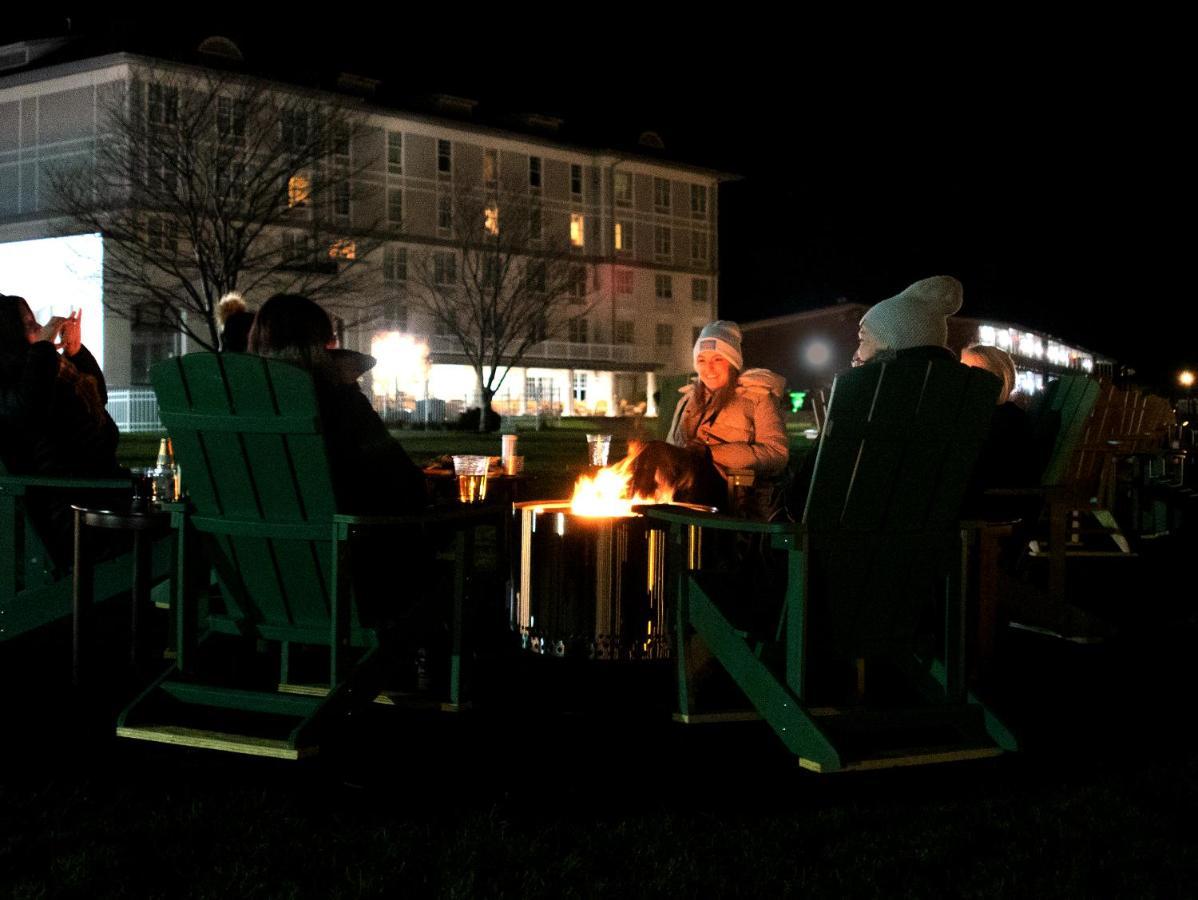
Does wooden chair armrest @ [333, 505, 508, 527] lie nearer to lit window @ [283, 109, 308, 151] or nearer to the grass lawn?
the grass lawn

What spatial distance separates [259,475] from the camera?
4.08 meters

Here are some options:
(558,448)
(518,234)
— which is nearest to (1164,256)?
(518,234)

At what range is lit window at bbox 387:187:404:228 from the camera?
50.8 m

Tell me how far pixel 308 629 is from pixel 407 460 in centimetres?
70

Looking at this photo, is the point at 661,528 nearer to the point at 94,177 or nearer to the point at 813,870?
the point at 813,870

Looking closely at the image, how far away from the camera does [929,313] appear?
462 centimetres

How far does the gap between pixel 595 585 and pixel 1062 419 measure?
11.5ft

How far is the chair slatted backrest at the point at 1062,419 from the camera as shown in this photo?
6.94 meters

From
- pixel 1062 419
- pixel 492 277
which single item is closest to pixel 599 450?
pixel 1062 419

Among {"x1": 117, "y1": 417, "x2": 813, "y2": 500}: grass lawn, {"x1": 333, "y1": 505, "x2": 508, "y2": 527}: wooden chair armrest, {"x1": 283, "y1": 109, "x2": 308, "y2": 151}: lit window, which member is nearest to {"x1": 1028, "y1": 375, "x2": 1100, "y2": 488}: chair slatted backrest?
{"x1": 117, "y1": 417, "x2": 813, "y2": 500}: grass lawn

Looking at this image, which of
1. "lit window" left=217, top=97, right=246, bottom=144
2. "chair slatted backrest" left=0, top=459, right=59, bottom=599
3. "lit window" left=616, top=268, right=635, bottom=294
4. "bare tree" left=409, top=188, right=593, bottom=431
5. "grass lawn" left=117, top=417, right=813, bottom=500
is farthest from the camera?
"lit window" left=616, top=268, right=635, bottom=294

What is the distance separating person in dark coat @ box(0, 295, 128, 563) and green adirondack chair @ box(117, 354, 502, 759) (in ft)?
4.47

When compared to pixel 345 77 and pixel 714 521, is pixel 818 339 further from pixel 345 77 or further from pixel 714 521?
pixel 714 521

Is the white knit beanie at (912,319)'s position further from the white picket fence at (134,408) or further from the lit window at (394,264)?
the lit window at (394,264)
